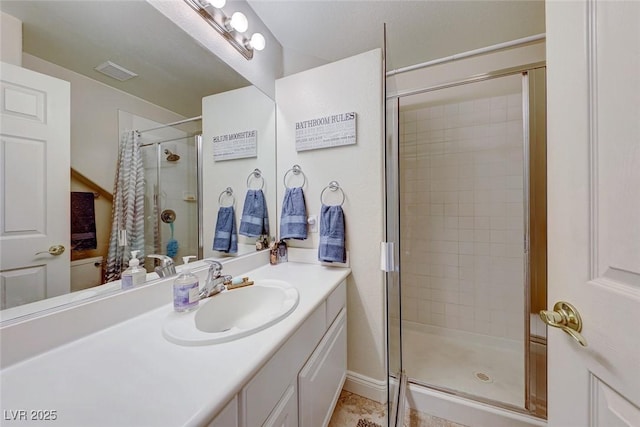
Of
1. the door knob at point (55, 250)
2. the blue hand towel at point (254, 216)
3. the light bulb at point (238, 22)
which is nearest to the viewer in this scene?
the door knob at point (55, 250)

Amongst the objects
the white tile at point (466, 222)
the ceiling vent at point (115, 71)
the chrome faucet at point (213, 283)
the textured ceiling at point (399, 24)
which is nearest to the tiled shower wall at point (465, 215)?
the white tile at point (466, 222)

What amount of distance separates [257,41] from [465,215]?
199 cm

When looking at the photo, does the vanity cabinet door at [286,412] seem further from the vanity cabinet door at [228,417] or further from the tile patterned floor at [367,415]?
the tile patterned floor at [367,415]

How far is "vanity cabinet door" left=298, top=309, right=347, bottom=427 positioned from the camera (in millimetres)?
805

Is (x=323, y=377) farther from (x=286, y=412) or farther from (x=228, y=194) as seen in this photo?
(x=228, y=194)

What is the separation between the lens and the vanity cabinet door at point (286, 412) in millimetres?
626

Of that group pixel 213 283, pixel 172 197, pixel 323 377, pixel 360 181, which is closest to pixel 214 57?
pixel 172 197

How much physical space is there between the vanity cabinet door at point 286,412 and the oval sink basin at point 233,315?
23cm

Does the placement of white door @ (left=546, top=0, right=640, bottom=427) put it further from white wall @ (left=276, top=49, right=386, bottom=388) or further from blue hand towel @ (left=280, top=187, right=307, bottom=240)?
blue hand towel @ (left=280, top=187, right=307, bottom=240)

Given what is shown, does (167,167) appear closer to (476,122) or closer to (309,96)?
(309,96)

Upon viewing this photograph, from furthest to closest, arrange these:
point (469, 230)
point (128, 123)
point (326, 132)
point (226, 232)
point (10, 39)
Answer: point (469, 230) < point (326, 132) < point (226, 232) < point (128, 123) < point (10, 39)

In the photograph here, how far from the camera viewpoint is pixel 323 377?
0.97m

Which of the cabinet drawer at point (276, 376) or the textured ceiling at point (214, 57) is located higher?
the textured ceiling at point (214, 57)

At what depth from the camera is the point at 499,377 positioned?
144cm
